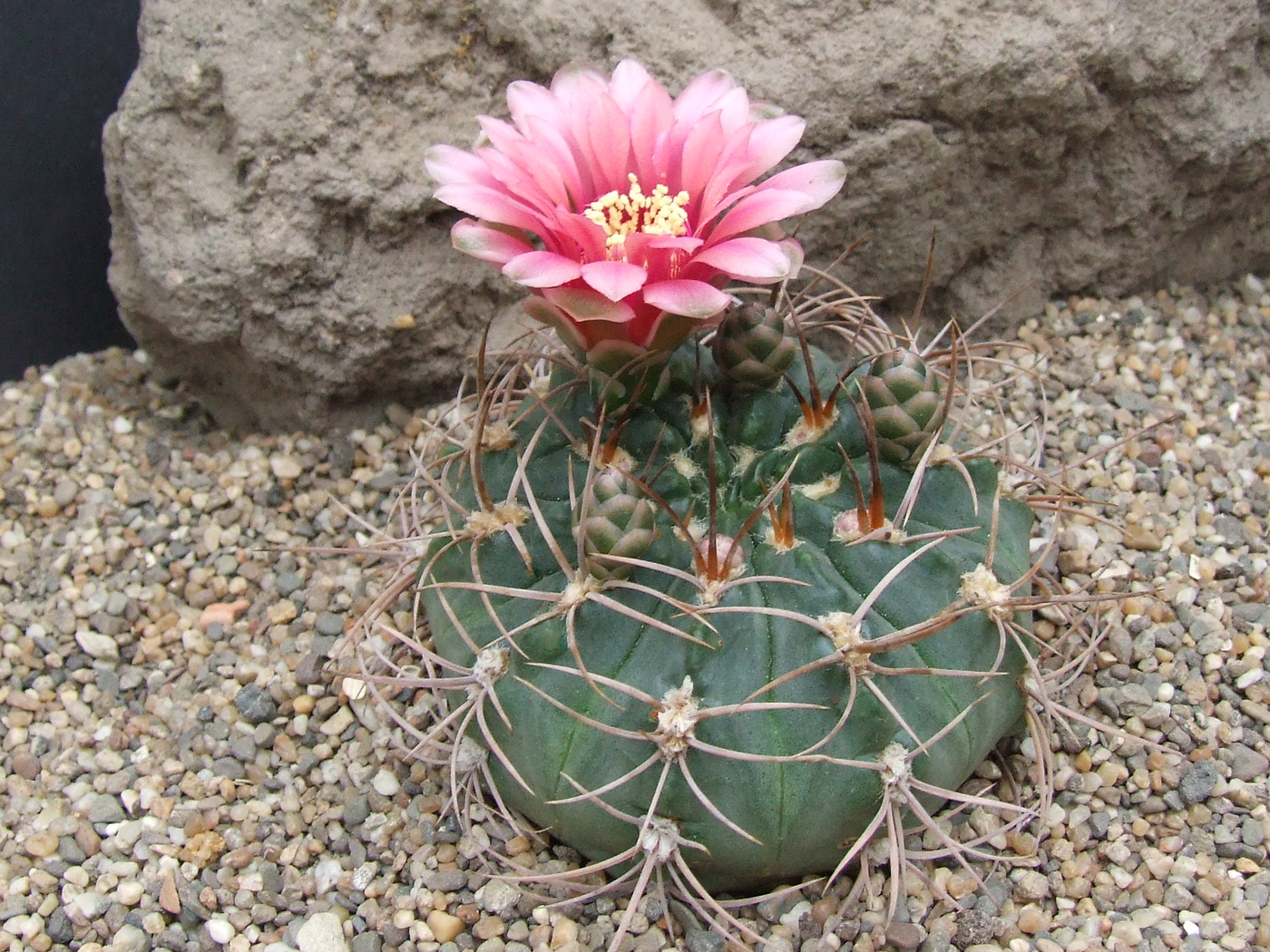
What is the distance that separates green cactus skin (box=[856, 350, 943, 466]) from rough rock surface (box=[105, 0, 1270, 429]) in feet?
2.97

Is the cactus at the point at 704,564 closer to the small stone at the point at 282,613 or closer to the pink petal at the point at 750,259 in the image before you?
the pink petal at the point at 750,259

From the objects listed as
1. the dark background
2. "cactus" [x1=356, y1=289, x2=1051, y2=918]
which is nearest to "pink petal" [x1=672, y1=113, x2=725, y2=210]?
"cactus" [x1=356, y1=289, x2=1051, y2=918]

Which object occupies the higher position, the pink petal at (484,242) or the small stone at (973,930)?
the pink petal at (484,242)

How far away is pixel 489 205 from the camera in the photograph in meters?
1.47

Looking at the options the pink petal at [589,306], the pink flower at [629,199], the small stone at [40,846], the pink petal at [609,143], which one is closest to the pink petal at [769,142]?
the pink flower at [629,199]

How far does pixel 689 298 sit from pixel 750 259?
0.09m

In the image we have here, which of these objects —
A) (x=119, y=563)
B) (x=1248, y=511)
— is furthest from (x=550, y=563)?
(x=1248, y=511)

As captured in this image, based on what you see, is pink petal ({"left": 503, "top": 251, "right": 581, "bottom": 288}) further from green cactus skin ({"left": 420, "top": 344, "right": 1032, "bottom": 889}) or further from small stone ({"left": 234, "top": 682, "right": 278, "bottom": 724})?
small stone ({"left": 234, "top": 682, "right": 278, "bottom": 724})

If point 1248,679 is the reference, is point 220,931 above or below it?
below

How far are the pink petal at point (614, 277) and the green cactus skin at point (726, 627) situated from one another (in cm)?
28

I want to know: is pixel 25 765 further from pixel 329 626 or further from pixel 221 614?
pixel 329 626

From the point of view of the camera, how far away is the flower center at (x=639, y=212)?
1.52 m

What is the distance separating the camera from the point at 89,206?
9.58ft

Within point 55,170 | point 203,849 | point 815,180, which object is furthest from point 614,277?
point 55,170
